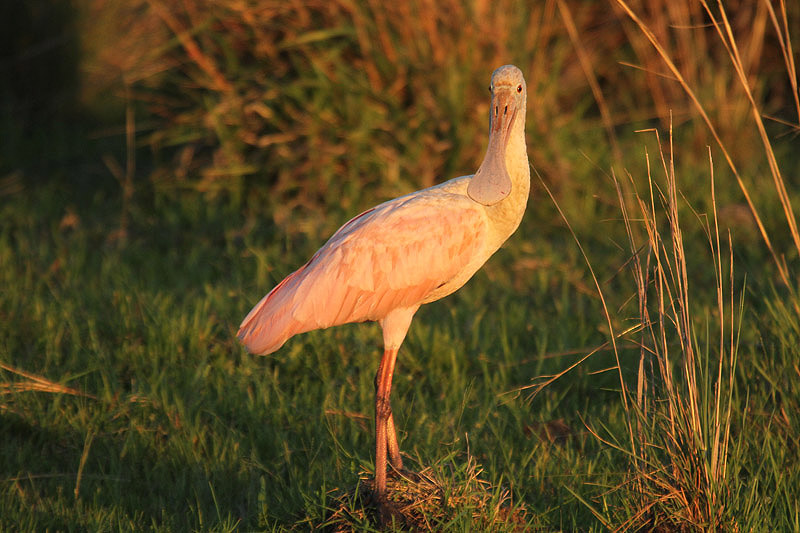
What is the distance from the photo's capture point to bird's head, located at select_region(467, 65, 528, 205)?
344 centimetres

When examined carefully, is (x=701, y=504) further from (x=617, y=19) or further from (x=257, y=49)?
(x=617, y=19)

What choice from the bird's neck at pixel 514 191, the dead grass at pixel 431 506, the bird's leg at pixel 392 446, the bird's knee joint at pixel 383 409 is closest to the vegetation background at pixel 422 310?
the dead grass at pixel 431 506

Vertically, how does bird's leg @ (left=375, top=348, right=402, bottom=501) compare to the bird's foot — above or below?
above

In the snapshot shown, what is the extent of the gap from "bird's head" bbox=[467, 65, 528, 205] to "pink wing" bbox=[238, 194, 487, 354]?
10 cm

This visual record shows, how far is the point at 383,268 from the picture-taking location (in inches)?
140

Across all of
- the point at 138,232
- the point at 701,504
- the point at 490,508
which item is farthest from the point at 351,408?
the point at 138,232

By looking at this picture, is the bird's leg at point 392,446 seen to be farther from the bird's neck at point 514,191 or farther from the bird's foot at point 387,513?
the bird's neck at point 514,191

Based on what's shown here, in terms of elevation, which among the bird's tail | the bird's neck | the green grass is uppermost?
the bird's neck

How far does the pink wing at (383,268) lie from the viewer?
3.50m

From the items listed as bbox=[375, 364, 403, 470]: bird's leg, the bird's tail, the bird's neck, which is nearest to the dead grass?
bbox=[375, 364, 403, 470]: bird's leg

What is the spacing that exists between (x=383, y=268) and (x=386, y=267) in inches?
0.5

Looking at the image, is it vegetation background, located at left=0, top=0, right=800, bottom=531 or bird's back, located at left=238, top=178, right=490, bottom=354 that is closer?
vegetation background, located at left=0, top=0, right=800, bottom=531

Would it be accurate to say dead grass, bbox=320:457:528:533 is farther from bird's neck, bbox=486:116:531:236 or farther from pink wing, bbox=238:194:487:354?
bird's neck, bbox=486:116:531:236

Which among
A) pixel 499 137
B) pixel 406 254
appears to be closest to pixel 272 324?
pixel 406 254
